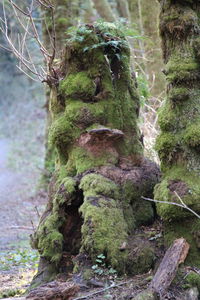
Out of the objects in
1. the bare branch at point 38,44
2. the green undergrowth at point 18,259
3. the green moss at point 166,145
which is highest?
the bare branch at point 38,44

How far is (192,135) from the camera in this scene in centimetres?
392

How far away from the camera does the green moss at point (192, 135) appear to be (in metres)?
3.90

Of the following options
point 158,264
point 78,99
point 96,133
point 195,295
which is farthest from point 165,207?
point 78,99

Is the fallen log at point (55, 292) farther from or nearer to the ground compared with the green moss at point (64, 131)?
nearer to the ground

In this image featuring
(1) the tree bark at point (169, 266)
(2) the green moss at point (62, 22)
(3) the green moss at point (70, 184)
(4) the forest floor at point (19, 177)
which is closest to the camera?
(1) the tree bark at point (169, 266)

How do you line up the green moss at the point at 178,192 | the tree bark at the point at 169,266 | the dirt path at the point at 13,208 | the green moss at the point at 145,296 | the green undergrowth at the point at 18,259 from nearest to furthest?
1. the green moss at the point at 145,296
2. the tree bark at the point at 169,266
3. the green moss at the point at 178,192
4. the green undergrowth at the point at 18,259
5. the dirt path at the point at 13,208

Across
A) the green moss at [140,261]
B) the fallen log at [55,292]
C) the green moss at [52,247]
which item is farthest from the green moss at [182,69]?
the fallen log at [55,292]

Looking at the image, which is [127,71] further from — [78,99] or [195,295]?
[195,295]

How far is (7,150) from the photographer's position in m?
24.2

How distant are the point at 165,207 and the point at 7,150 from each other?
70.1 ft

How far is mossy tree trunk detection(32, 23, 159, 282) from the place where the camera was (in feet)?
13.4

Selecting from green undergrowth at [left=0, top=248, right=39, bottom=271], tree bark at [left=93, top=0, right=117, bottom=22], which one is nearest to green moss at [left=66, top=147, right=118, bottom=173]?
green undergrowth at [left=0, top=248, right=39, bottom=271]

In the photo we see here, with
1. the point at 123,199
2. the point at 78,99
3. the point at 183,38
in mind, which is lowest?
the point at 123,199

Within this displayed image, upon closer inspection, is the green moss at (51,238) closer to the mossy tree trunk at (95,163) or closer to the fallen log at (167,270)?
the mossy tree trunk at (95,163)
